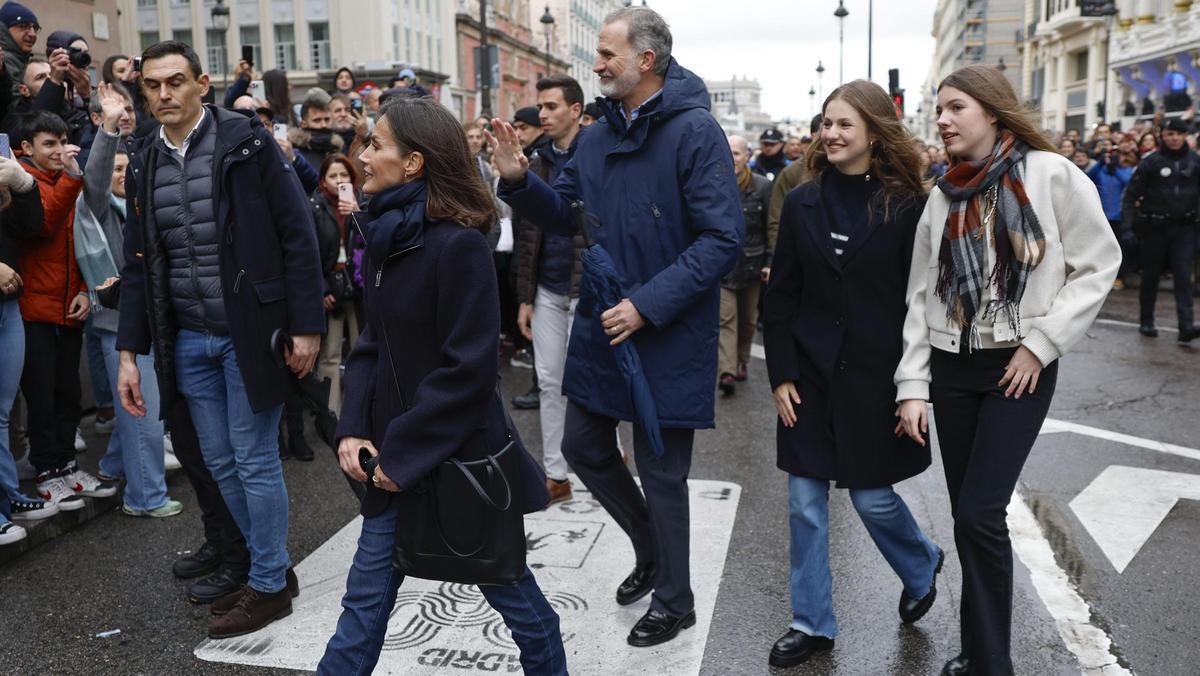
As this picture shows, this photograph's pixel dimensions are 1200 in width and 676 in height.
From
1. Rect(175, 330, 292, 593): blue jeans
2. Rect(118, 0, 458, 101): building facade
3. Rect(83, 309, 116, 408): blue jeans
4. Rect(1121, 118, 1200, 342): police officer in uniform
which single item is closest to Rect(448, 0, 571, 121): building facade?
Rect(118, 0, 458, 101): building facade

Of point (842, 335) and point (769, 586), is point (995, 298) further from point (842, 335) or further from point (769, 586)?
point (769, 586)

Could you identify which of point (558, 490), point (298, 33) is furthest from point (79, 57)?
point (298, 33)

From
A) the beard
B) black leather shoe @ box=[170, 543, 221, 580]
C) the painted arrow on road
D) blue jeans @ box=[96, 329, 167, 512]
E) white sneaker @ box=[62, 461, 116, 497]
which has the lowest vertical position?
the painted arrow on road

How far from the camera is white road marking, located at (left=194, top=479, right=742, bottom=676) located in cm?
381

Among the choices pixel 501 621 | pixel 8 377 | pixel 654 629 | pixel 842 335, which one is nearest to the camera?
pixel 842 335

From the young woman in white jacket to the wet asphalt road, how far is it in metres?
0.62

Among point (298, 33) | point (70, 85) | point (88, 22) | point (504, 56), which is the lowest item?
point (70, 85)

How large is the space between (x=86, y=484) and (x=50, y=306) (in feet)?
3.13

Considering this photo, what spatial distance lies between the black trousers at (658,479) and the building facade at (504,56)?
2063 inches

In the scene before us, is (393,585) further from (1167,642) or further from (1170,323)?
(1170,323)

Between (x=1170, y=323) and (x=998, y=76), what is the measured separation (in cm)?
1017

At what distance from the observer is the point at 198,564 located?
15.3 feet

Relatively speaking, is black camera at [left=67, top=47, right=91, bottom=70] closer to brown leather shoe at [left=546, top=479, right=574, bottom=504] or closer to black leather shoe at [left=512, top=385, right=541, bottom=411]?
black leather shoe at [left=512, top=385, right=541, bottom=411]

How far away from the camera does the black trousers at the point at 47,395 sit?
5.47 meters
